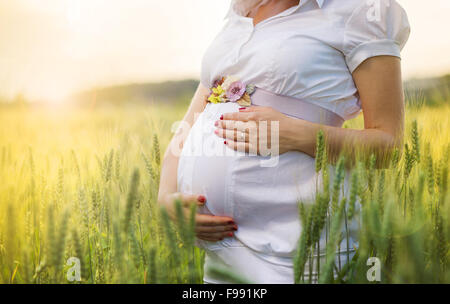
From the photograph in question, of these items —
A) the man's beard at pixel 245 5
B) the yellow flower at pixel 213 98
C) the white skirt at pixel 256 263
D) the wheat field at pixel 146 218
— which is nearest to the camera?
the wheat field at pixel 146 218

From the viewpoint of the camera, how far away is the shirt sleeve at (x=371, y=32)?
1064mm

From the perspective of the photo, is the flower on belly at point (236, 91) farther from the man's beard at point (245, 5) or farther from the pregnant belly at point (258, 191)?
the man's beard at point (245, 5)

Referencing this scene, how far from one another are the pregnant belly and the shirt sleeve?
13.2 inches

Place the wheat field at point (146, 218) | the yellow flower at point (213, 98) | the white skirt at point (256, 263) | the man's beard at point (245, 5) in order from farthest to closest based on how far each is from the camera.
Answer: the man's beard at point (245, 5), the yellow flower at point (213, 98), the white skirt at point (256, 263), the wheat field at point (146, 218)

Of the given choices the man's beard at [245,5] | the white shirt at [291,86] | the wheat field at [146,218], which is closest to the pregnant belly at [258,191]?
the white shirt at [291,86]

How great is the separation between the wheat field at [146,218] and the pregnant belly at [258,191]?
0.12m

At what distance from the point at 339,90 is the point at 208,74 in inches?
18.8

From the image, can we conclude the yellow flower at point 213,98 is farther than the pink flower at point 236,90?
Yes

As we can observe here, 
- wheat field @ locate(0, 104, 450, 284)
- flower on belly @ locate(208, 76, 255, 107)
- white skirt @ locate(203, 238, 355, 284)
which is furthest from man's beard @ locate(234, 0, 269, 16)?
white skirt @ locate(203, 238, 355, 284)

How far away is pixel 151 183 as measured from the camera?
4.59ft

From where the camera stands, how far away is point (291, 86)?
112cm

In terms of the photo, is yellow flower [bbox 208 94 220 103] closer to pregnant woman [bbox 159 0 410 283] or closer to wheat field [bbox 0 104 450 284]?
pregnant woman [bbox 159 0 410 283]
